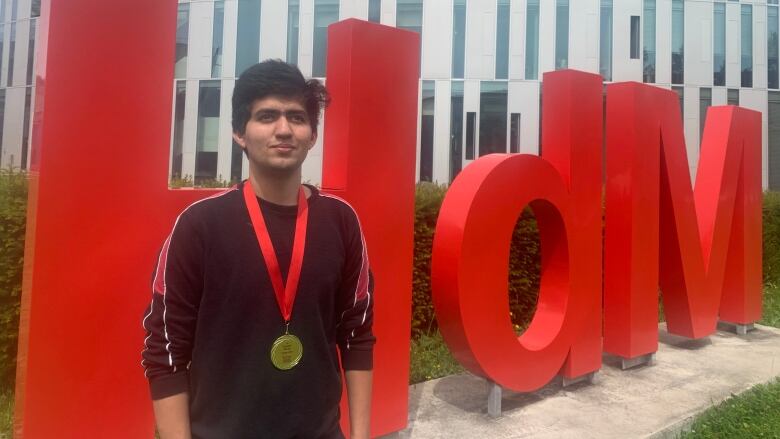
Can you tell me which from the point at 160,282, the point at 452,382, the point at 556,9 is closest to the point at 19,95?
the point at 556,9

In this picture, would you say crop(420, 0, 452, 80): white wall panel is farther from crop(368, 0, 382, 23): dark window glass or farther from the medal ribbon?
the medal ribbon

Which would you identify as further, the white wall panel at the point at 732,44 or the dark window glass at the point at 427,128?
the white wall panel at the point at 732,44

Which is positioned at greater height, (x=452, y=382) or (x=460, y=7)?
(x=460, y=7)

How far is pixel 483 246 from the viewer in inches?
148

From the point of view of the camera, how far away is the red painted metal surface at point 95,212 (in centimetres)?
216

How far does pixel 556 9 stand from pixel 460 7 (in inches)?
121

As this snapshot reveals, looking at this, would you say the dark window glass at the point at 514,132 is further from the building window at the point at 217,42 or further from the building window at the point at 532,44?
the building window at the point at 217,42

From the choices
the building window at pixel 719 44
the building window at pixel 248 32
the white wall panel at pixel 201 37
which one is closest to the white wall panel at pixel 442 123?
the building window at pixel 248 32

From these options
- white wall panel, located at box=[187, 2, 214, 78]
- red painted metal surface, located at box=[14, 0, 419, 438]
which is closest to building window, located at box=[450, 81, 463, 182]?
white wall panel, located at box=[187, 2, 214, 78]

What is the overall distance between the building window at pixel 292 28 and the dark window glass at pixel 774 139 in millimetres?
16178

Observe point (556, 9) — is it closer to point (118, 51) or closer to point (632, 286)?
point (632, 286)

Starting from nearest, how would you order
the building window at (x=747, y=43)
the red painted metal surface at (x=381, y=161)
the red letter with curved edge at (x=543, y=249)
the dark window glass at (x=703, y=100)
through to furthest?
the red painted metal surface at (x=381, y=161) < the red letter with curved edge at (x=543, y=249) < the dark window glass at (x=703, y=100) < the building window at (x=747, y=43)

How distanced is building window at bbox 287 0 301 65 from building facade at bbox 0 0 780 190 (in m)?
0.03

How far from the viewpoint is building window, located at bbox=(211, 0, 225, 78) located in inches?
694
